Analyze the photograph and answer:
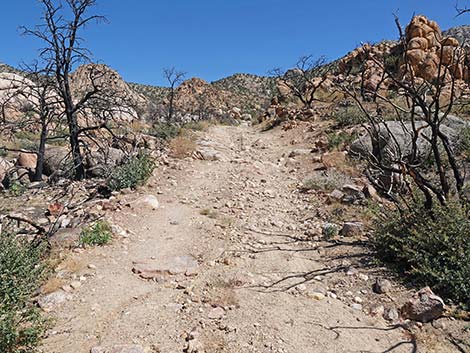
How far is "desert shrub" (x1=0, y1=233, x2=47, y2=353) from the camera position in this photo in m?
2.53

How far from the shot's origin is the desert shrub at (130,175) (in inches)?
267

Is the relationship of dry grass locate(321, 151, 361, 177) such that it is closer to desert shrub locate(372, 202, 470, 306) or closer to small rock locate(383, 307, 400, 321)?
desert shrub locate(372, 202, 470, 306)

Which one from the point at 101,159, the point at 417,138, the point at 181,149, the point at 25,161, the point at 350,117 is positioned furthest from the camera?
the point at 350,117

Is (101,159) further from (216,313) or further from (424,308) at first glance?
(424,308)

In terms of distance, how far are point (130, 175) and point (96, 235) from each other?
88.6 inches

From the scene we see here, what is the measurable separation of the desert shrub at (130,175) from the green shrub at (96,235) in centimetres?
175

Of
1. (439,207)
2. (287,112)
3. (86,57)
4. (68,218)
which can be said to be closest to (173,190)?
(68,218)

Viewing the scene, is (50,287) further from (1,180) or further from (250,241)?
(1,180)

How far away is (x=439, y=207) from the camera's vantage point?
4148mm

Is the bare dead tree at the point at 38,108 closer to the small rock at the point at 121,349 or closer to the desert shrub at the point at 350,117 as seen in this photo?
the small rock at the point at 121,349

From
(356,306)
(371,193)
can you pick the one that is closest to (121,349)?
(356,306)

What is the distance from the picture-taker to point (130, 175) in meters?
6.89

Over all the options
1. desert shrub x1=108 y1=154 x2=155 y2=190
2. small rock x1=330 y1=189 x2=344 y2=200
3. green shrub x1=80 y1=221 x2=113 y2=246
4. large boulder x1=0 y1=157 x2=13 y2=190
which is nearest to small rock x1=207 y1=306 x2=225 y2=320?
green shrub x1=80 y1=221 x2=113 y2=246

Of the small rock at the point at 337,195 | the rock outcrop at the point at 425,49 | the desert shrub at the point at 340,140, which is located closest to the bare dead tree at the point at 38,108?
the small rock at the point at 337,195
